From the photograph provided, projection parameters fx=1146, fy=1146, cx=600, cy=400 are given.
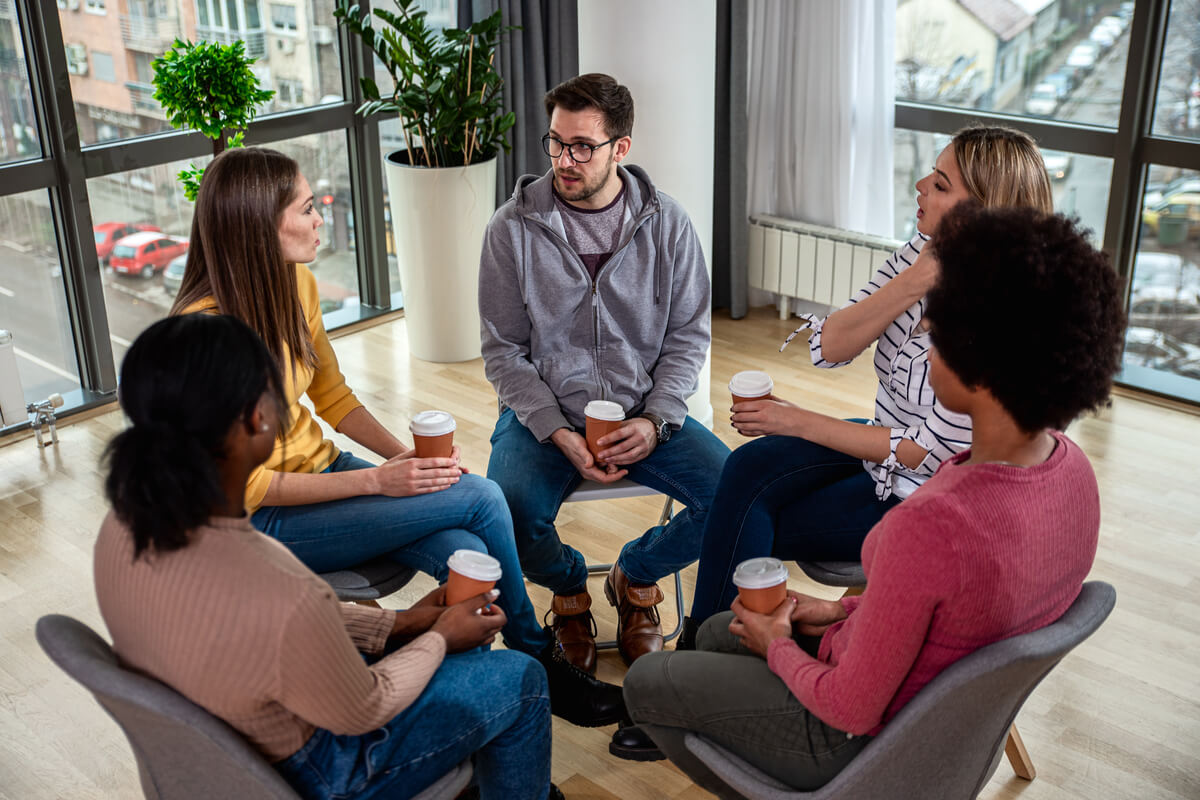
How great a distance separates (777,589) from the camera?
1.75m

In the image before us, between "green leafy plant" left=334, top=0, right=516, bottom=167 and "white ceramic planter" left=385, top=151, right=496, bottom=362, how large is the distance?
9 centimetres

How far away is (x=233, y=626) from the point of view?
4.28ft

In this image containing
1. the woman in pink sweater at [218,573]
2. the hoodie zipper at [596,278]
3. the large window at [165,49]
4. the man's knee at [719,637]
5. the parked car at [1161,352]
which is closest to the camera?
the woman in pink sweater at [218,573]

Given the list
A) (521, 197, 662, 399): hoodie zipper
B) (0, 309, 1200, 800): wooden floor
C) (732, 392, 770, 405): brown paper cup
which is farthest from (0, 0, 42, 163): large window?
(732, 392, 770, 405): brown paper cup

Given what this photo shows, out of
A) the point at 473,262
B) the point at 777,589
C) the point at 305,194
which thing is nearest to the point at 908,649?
the point at 777,589

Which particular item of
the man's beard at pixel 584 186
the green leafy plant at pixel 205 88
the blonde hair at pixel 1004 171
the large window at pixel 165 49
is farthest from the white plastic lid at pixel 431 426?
the large window at pixel 165 49

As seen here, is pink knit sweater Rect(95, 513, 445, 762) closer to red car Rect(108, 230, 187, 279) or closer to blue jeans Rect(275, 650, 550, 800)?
blue jeans Rect(275, 650, 550, 800)

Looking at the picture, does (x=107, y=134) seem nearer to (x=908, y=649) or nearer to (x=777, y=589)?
(x=777, y=589)

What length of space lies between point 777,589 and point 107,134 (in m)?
3.13

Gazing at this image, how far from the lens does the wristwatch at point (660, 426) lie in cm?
Result: 250

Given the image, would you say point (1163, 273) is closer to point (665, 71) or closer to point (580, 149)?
point (665, 71)

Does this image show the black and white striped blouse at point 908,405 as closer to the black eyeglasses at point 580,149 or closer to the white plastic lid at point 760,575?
the white plastic lid at point 760,575

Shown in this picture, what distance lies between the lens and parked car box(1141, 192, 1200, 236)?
3855 millimetres

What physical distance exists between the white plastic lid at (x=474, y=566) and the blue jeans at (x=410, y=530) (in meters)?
0.30
